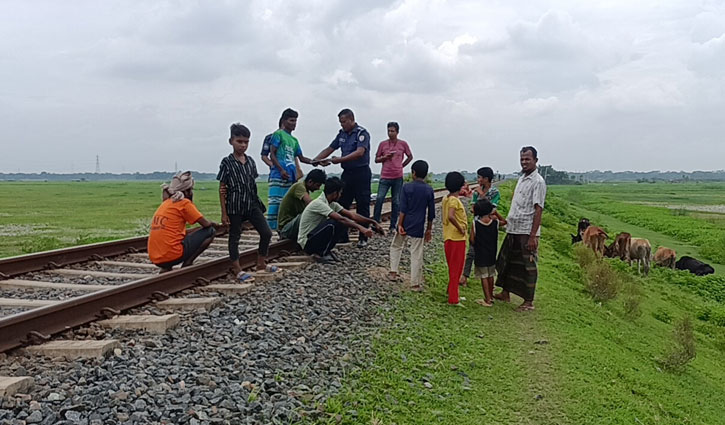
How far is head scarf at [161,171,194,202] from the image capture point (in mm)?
6039

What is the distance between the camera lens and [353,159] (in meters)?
8.46

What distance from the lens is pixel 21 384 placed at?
3275mm

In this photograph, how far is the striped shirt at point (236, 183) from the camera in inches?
241

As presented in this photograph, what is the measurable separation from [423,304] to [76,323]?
3426 mm

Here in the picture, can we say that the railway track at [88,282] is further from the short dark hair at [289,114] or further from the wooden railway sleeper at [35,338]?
the short dark hair at [289,114]

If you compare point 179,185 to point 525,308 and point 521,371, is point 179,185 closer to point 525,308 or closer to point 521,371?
point 521,371

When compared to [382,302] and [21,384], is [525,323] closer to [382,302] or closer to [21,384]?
[382,302]

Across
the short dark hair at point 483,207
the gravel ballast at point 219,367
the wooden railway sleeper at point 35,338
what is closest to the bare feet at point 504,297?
the short dark hair at point 483,207

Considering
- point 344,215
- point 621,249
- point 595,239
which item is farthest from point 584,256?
point 344,215

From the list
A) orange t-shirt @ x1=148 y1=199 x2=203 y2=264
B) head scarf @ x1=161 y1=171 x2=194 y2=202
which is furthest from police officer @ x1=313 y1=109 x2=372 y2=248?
orange t-shirt @ x1=148 y1=199 x2=203 y2=264

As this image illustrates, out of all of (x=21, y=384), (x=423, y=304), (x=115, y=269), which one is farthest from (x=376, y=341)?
(x=115, y=269)

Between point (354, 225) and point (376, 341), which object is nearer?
point (376, 341)

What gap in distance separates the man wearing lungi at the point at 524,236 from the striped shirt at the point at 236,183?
2.90 meters

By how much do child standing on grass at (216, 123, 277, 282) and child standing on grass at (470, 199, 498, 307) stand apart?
8.25 feet
